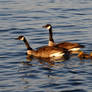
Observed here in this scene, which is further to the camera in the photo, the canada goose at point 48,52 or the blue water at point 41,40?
the canada goose at point 48,52

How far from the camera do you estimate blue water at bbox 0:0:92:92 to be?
14703mm

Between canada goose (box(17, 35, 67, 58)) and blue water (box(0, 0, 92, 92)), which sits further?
canada goose (box(17, 35, 67, 58))

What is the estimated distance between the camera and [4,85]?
47.8 feet

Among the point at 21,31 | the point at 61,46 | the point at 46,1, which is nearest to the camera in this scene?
the point at 61,46

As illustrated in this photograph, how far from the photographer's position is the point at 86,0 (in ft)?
122

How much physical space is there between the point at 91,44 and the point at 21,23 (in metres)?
8.45

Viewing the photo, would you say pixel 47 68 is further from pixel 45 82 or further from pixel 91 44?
pixel 91 44

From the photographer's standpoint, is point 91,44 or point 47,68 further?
point 91,44

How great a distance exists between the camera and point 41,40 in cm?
2317

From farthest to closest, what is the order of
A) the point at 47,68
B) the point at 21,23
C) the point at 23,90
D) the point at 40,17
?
the point at 40,17
the point at 21,23
the point at 47,68
the point at 23,90

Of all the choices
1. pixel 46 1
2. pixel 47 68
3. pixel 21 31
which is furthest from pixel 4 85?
pixel 46 1

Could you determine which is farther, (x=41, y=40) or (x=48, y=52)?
(x=41, y=40)

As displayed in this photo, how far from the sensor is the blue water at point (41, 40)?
14.7 m

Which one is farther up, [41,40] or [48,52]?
[48,52]
